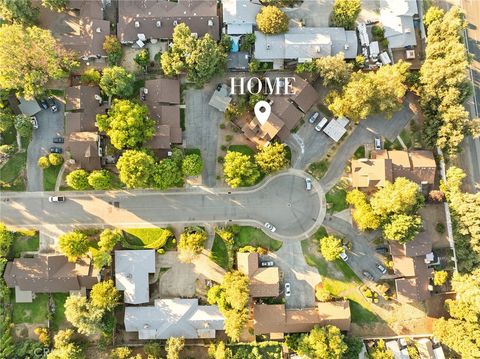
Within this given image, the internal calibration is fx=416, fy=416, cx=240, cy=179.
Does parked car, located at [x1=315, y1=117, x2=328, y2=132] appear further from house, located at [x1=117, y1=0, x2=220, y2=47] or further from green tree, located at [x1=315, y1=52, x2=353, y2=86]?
house, located at [x1=117, y1=0, x2=220, y2=47]

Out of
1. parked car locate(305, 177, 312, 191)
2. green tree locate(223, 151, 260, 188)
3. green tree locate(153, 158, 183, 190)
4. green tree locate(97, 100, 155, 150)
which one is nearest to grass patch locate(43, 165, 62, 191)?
green tree locate(97, 100, 155, 150)

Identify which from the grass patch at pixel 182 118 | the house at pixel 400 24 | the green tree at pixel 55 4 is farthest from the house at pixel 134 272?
the house at pixel 400 24

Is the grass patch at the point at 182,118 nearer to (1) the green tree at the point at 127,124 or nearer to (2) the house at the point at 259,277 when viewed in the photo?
(1) the green tree at the point at 127,124

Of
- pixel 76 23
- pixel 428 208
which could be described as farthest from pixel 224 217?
pixel 76 23

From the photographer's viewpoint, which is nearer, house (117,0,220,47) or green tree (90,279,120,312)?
green tree (90,279,120,312)

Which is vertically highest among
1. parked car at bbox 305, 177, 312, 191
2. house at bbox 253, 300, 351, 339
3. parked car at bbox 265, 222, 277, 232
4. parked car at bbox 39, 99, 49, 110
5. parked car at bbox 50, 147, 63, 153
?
parked car at bbox 39, 99, 49, 110

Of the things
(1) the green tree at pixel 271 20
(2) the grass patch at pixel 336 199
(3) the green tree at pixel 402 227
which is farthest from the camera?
(2) the grass patch at pixel 336 199
